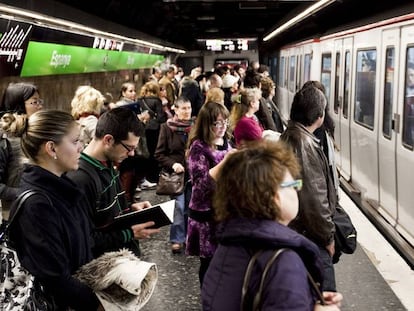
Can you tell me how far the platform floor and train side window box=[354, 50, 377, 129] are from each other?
5.78 ft

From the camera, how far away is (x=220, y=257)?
171 centimetres

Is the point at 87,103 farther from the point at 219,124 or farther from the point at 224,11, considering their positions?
the point at 224,11

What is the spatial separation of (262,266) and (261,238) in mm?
72

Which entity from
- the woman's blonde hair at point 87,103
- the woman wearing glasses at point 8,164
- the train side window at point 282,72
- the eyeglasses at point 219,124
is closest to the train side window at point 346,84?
the woman's blonde hair at point 87,103

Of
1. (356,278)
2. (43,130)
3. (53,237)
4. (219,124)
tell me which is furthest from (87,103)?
(53,237)

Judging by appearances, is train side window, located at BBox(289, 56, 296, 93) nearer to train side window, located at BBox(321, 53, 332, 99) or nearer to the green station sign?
the green station sign

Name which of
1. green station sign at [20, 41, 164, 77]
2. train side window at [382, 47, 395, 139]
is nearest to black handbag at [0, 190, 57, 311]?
train side window at [382, 47, 395, 139]

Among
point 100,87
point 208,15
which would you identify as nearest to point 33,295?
point 100,87

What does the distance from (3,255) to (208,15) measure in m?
16.8

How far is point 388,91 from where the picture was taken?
6.28 m

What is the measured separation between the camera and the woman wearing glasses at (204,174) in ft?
12.1

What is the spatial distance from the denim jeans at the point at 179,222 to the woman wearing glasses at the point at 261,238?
369 centimetres

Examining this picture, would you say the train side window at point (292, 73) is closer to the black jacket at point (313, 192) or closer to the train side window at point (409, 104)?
the train side window at point (409, 104)

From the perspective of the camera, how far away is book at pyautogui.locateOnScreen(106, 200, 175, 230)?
102 inches
